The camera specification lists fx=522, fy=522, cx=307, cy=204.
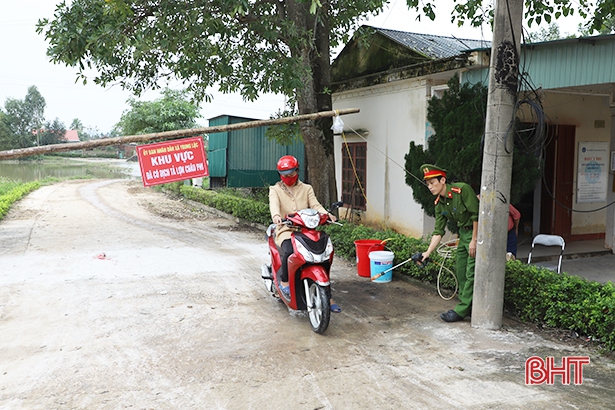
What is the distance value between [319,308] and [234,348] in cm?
90

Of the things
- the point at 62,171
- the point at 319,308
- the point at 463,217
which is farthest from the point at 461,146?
the point at 62,171

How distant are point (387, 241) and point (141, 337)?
411cm

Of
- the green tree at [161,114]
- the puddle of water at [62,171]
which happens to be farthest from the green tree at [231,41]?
the puddle of water at [62,171]

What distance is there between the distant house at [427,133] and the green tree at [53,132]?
65.8 meters

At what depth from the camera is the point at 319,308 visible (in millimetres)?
5062

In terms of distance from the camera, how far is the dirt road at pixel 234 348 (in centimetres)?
376

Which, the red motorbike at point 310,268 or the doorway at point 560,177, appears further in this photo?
the doorway at point 560,177

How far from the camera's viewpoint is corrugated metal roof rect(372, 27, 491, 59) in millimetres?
10281

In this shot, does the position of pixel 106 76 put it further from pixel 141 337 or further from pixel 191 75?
pixel 141 337

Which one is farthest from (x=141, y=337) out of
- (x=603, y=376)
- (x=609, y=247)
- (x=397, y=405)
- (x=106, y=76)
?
(x=609, y=247)

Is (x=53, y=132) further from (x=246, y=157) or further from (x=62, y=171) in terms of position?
(x=246, y=157)

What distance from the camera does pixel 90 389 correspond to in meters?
3.87

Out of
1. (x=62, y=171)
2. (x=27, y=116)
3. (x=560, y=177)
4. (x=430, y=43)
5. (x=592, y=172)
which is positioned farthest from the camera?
Result: (x=27, y=116)

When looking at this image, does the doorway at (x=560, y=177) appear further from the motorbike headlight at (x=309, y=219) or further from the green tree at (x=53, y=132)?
the green tree at (x=53, y=132)
